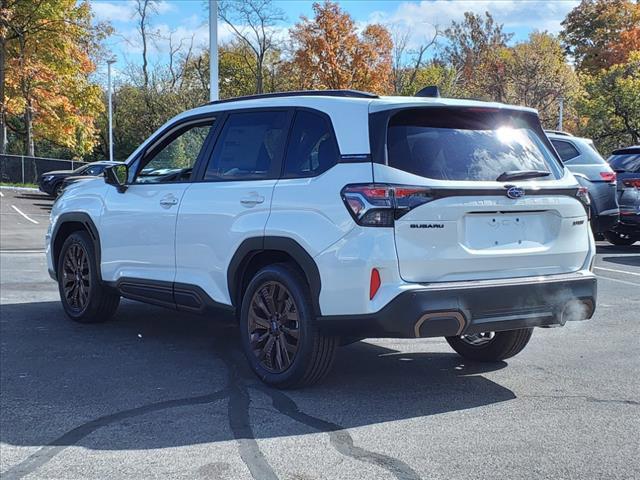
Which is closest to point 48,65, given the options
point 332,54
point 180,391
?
point 332,54

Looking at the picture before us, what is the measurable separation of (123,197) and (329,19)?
110 ft

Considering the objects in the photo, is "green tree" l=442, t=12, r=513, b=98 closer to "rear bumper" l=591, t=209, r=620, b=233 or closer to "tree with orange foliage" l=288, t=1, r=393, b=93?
"tree with orange foliage" l=288, t=1, r=393, b=93

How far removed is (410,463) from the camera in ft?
12.2

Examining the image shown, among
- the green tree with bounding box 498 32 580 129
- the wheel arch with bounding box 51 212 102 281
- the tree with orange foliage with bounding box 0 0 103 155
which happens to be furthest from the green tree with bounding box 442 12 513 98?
the wheel arch with bounding box 51 212 102 281

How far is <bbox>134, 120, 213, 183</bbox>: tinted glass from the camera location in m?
5.96

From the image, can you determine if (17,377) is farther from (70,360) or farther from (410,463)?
(410,463)

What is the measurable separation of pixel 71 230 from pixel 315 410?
3898 mm

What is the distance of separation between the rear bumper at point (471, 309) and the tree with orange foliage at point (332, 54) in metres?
33.8

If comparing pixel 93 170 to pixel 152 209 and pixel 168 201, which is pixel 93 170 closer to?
pixel 152 209

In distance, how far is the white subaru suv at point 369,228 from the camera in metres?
4.37

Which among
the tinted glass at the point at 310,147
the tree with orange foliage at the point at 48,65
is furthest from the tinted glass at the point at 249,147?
the tree with orange foliage at the point at 48,65

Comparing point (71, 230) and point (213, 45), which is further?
point (213, 45)

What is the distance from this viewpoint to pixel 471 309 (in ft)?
14.6

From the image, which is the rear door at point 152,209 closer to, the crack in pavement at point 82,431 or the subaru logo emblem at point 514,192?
the crack in pavement at point 82,431
